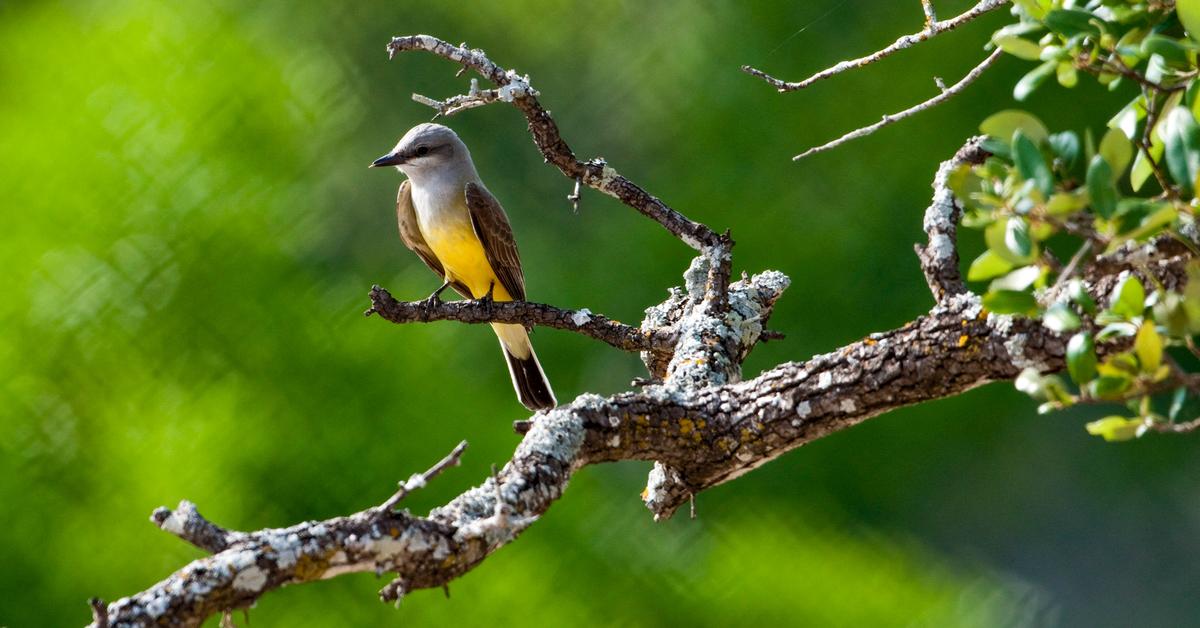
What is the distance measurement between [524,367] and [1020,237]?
201 centimetres

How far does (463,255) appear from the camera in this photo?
9.38ft

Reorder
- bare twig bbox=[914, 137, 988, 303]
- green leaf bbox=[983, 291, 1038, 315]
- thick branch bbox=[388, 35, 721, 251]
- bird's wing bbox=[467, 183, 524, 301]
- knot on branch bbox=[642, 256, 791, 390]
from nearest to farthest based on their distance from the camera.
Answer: green leaf bbox=[983, 291, 1038, 315] < bare twig bbox=[914, 137, 988, 303] < thick branch bbox=[388, 35, 721, 251] < knot on branch bbox=[642, 256, 791, 390] < bird's wing bbox=[467, 183, 524, 301]

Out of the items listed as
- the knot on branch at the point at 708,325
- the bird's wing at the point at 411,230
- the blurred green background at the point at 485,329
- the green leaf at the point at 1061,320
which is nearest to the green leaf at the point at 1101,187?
the green leaf at the point at 1061,320

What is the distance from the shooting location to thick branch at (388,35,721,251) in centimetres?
173

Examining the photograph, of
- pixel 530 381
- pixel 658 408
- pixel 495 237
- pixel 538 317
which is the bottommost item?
pixel 658 408

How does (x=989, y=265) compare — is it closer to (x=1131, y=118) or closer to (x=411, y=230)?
(x=1131, y=118)

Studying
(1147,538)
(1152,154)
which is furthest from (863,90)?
(1152,154)

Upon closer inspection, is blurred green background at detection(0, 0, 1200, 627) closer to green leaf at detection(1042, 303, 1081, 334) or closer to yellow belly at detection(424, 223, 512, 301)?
yellow belly at detection(424, 223, 512, 301)

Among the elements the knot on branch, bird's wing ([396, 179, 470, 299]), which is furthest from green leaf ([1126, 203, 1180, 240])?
bird's wing ([396, 179, 470, 299])

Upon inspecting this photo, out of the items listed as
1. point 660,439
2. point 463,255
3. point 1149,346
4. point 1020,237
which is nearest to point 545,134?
point 660,439

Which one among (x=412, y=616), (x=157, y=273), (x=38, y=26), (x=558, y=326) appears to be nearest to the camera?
(x=558, y=326)

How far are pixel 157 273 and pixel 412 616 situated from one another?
1450 millimetres

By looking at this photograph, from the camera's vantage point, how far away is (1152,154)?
1188 millimetres

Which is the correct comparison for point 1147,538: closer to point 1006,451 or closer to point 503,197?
point 1006,451
